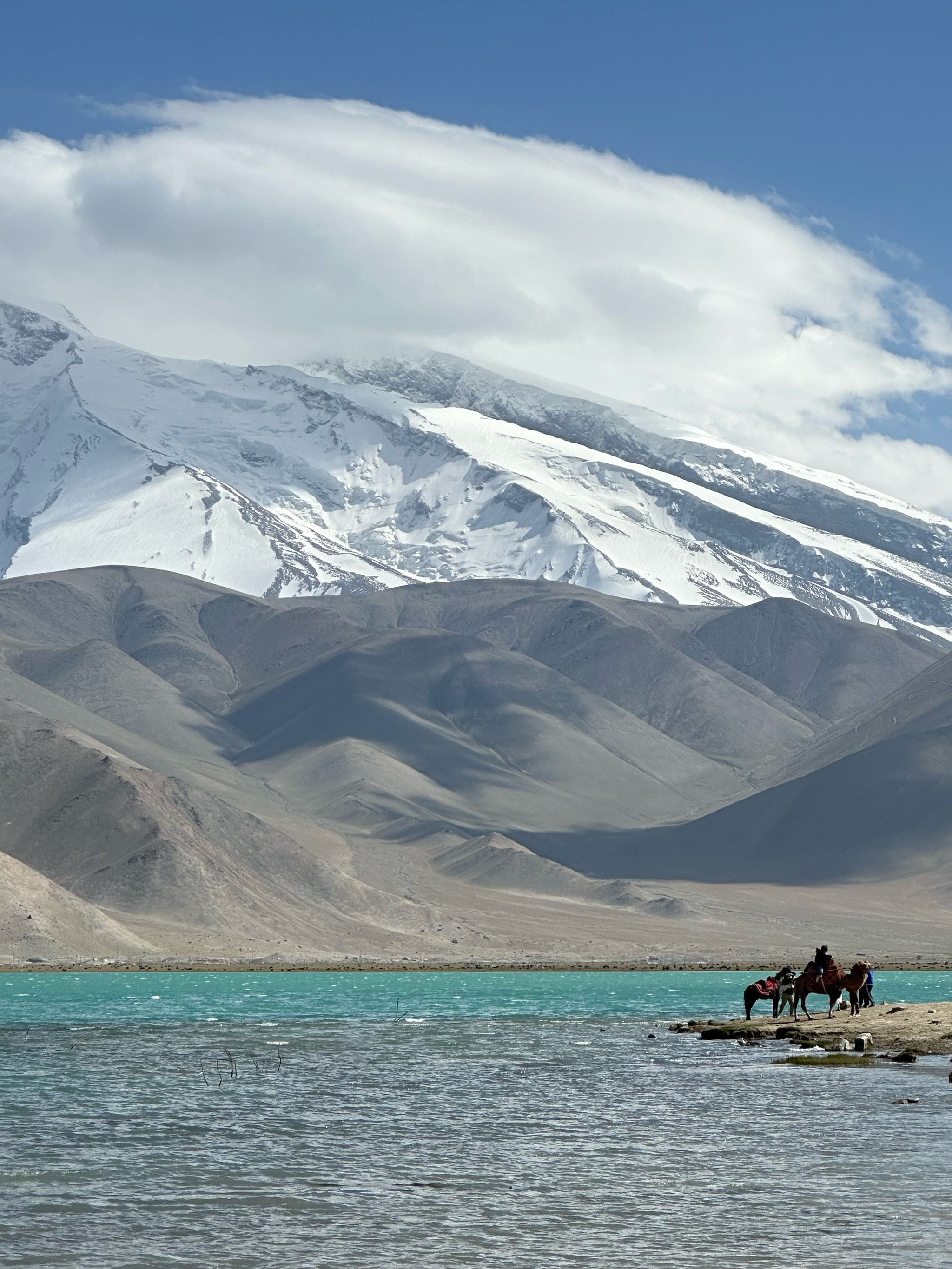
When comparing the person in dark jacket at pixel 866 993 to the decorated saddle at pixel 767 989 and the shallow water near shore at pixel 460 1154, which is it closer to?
the decorated saddle at pixel 767 989

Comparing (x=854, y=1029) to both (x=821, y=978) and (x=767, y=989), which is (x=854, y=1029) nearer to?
(x=821, y=978)

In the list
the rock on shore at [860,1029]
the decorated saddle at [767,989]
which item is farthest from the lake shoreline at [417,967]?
the rock on shore at [860,1029]

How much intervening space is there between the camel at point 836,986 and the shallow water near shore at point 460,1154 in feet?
17.2

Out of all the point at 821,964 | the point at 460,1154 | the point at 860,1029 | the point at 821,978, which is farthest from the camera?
the point at 821,978

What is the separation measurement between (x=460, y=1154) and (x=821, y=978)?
32522mm

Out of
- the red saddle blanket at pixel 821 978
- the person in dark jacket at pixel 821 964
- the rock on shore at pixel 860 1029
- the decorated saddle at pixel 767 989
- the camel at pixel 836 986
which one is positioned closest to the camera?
the rock on shore at pixel 860 1029

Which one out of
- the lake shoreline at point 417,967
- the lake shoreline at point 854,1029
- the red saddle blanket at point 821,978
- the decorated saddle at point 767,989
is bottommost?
the lake shoreline at point 417,967

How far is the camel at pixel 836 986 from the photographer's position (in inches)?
2552

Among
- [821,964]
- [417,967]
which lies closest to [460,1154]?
[821,964]

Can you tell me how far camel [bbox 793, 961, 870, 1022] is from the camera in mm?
64812

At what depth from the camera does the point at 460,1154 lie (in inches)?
1379

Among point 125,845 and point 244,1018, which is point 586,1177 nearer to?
point 244,1018

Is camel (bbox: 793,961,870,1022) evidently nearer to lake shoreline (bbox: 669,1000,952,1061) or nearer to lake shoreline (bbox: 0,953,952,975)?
lake shoreline (bbox: 669,1000,952,1061)

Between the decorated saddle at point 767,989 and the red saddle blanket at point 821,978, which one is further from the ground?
the red saddle blanket at point 821,978
